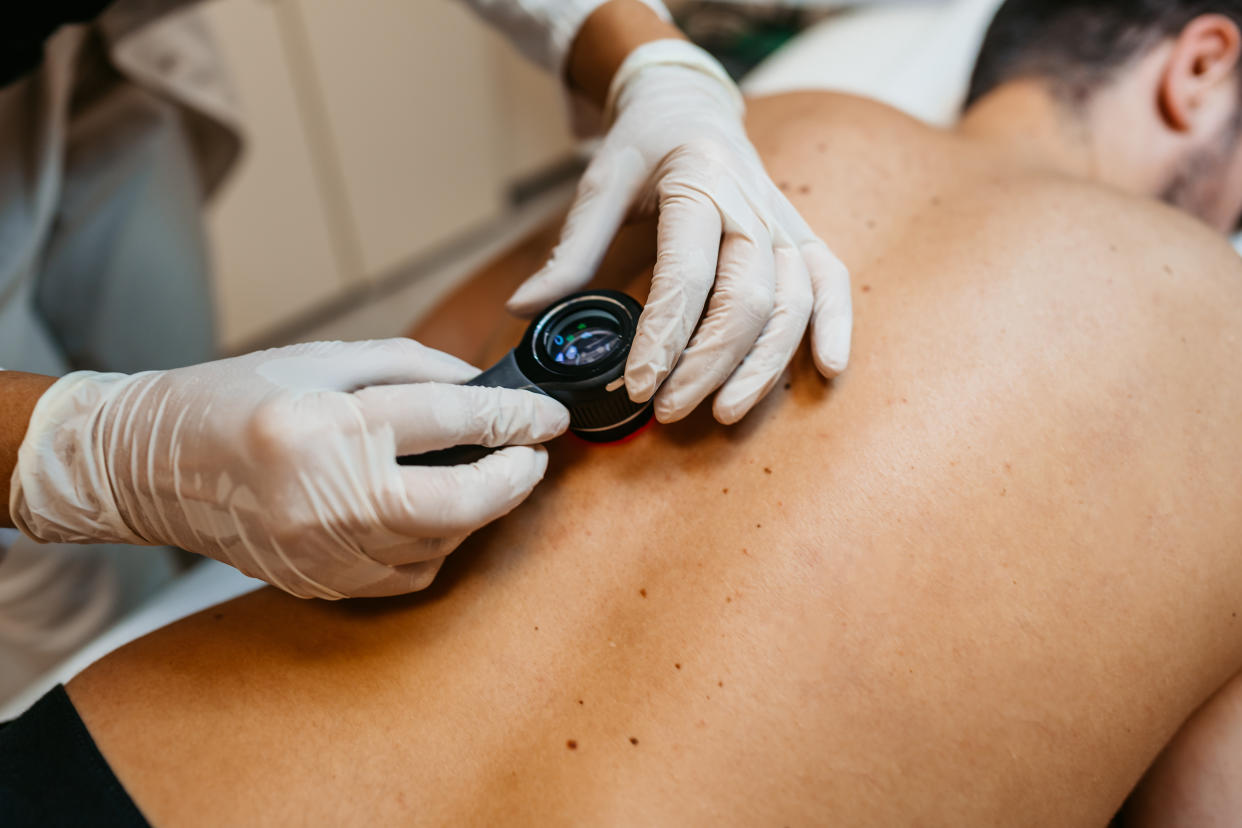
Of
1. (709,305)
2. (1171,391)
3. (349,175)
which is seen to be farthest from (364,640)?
(349,175)

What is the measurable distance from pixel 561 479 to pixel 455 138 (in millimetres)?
2311

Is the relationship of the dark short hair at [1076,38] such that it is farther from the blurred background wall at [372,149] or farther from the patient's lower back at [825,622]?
the blurred background wall at [372,149]

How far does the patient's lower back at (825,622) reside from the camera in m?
0.69

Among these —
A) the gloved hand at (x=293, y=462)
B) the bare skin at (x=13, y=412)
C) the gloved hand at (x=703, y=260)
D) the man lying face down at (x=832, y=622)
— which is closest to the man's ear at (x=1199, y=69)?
the man lying face down at (x=832, y=622)

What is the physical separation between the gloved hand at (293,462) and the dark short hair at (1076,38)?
40.9 inches

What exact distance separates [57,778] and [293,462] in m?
0.34

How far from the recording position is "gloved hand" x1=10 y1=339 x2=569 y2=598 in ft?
2.14

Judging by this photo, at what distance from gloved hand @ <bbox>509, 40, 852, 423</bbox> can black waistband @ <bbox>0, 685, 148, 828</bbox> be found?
0.55 metres

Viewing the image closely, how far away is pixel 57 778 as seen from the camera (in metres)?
0.67

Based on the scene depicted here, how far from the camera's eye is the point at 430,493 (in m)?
0.66

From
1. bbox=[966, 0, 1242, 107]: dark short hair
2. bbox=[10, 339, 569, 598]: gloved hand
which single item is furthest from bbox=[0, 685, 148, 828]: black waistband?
bbox=[966, 0, 1242, 107]: dark short hair

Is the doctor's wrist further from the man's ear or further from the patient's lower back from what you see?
the man's ear

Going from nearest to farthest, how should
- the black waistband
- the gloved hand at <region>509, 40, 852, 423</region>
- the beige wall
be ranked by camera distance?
the black waistband < the gloved hand at <region>509, 40, 852, 423</region> < the beige wall

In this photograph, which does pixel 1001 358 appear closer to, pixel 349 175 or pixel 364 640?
pixel 364 640
